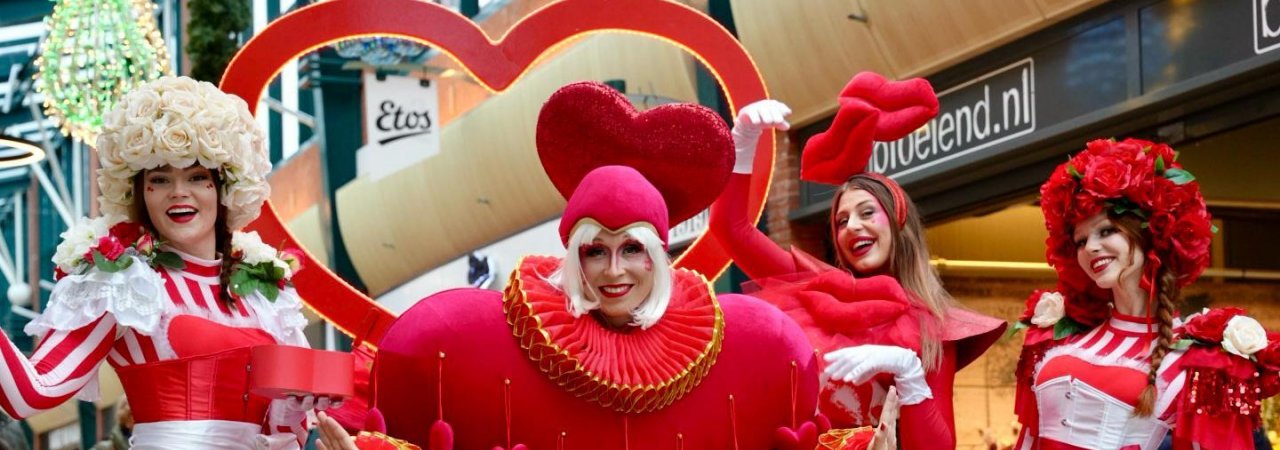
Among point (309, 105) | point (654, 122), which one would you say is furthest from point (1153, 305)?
point (309, 105)

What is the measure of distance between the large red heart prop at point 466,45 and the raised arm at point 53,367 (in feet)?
2.60

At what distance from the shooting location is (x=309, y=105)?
58.0ft

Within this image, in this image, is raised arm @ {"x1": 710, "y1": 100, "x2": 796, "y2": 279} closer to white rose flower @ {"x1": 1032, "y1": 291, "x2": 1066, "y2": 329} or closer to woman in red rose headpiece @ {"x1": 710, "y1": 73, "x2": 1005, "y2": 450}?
woman in red rose headpiece @ {"x1": 710, "y1": 73, "x2": 1005, "y2": 450}

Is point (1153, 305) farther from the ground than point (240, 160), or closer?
closer

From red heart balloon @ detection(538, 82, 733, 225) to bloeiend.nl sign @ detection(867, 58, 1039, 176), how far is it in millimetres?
4531

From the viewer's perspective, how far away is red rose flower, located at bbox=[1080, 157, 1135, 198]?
189 inches

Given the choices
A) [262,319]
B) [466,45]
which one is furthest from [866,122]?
[262,319]

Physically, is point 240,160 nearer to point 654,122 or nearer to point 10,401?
point 10,401

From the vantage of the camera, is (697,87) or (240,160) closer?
(240,160)

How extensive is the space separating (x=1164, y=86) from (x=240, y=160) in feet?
14.4

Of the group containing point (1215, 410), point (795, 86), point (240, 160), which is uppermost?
point (795, 86)

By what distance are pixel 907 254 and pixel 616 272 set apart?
1.75 m

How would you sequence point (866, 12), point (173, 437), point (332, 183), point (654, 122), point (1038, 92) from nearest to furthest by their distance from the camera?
point (654, 122) < point (173, 437) < point (1038, 92) < point (866, 12) < point (332, 183)

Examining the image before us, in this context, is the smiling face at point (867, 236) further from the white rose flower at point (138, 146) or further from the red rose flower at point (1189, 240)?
the white rose flower at point (138, 146)
